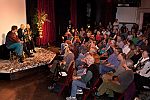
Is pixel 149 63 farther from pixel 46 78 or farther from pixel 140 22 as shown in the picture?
pixel 140 22

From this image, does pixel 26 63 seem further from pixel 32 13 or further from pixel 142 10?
pixel 142 10

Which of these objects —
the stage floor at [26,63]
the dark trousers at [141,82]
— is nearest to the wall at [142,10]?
the stage floor at [26,63]

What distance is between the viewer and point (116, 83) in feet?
15.7

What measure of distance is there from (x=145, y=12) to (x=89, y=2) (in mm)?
3514

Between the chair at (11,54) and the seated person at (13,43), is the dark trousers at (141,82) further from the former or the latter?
the chair at (11,54)

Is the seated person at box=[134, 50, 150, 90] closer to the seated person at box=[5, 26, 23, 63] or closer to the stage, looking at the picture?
the stage

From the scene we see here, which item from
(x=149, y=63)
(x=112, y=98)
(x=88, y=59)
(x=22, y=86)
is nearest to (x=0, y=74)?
(x=22, y=86)

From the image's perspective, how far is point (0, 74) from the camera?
22.6 ft

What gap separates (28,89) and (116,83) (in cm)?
252

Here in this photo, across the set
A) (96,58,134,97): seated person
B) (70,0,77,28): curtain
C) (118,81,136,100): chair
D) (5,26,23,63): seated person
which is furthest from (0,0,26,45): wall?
(118,81,136,100): chair

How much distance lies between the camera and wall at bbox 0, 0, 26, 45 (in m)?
8.38

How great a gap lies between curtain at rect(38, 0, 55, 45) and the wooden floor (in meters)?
4.78

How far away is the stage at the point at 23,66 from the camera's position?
6.85 m

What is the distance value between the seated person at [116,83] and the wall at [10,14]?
→ 480 centimetres
